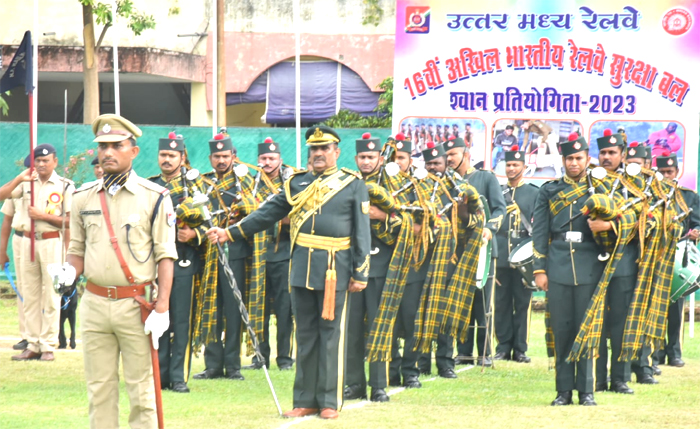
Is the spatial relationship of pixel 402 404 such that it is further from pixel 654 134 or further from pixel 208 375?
pixel 654 134

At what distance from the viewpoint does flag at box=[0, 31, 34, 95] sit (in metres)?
10.8

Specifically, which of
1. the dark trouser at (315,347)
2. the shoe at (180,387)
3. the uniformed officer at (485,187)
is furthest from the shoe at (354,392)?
the uniformed officer at (485,187)

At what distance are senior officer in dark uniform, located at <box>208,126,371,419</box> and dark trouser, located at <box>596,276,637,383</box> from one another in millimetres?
2331

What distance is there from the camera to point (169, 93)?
2817 centimetres

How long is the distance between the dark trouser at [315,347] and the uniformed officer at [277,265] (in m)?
2.41

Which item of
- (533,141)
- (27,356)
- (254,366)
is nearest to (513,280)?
(254,366)

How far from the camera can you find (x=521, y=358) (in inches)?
494

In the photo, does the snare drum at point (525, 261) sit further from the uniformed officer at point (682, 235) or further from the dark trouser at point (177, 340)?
the dark trouser at point (177, 340)

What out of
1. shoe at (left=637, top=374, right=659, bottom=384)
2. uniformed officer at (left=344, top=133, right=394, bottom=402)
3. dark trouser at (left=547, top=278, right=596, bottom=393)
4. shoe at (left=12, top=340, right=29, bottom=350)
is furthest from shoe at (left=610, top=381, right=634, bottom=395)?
shoe at (left=12, top=340, right=29, bottom=350)

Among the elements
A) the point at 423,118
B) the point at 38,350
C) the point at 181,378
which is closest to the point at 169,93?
the point at 423,118

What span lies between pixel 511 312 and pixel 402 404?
379 cm

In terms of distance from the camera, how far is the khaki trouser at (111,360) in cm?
681

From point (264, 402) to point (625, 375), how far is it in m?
3.15

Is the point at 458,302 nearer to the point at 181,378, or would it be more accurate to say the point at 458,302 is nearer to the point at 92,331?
the point at 181,378
